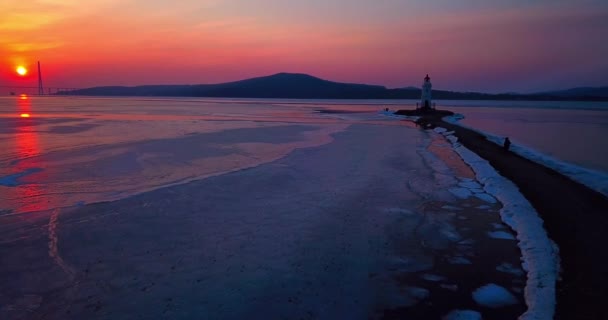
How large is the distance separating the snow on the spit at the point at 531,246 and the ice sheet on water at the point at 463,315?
43 cm

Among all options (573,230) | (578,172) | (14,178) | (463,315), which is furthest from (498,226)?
(14,178)

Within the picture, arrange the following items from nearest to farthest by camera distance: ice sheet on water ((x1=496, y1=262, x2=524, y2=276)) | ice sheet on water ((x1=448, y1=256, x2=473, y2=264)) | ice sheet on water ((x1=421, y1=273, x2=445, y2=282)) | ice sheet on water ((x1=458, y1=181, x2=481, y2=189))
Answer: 1. ice sheet on water ((x1=421, y1=273, x2=445, y2=282))
2. ice sheet on water ((x1=496, y1=262, x2=524, y2=276))
3. ice sheet on water ((x1=448, y1=256, x2=473, y2=264))
4. ice sheet on water ((x1=458, y1=181, x2=481, y2=189))

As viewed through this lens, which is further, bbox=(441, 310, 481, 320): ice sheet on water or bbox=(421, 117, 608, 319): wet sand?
bbox=(421, 117, 608, 319): wet sand

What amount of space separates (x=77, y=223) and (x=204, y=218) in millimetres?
1993

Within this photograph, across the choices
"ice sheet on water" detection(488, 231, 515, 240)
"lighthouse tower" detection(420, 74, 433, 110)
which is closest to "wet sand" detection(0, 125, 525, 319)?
"ice sheet on water" detection(488, 231, 515, 240)

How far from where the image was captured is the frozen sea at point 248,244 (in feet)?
14.1

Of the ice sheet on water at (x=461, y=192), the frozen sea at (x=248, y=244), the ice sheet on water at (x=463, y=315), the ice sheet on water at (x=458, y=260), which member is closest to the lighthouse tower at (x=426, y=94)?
the frozen sea at (x=248, y=244)

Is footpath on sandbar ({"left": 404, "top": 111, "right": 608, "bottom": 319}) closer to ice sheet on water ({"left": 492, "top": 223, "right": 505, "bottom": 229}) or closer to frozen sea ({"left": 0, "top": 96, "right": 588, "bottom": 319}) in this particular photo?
frozen sea ({"left": 0, "top": 96, "right": 588, "bottom": 319})

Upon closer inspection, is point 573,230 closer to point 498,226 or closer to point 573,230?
point 573,230

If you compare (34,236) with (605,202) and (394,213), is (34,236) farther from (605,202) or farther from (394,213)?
(605,202)

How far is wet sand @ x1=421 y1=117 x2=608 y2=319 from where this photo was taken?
169 inches

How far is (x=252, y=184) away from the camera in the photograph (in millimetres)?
9766

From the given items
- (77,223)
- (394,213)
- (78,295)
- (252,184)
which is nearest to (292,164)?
(252,184)

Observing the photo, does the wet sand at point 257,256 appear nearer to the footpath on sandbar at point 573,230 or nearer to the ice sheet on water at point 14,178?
the footpath on sandbar at point 573,230
